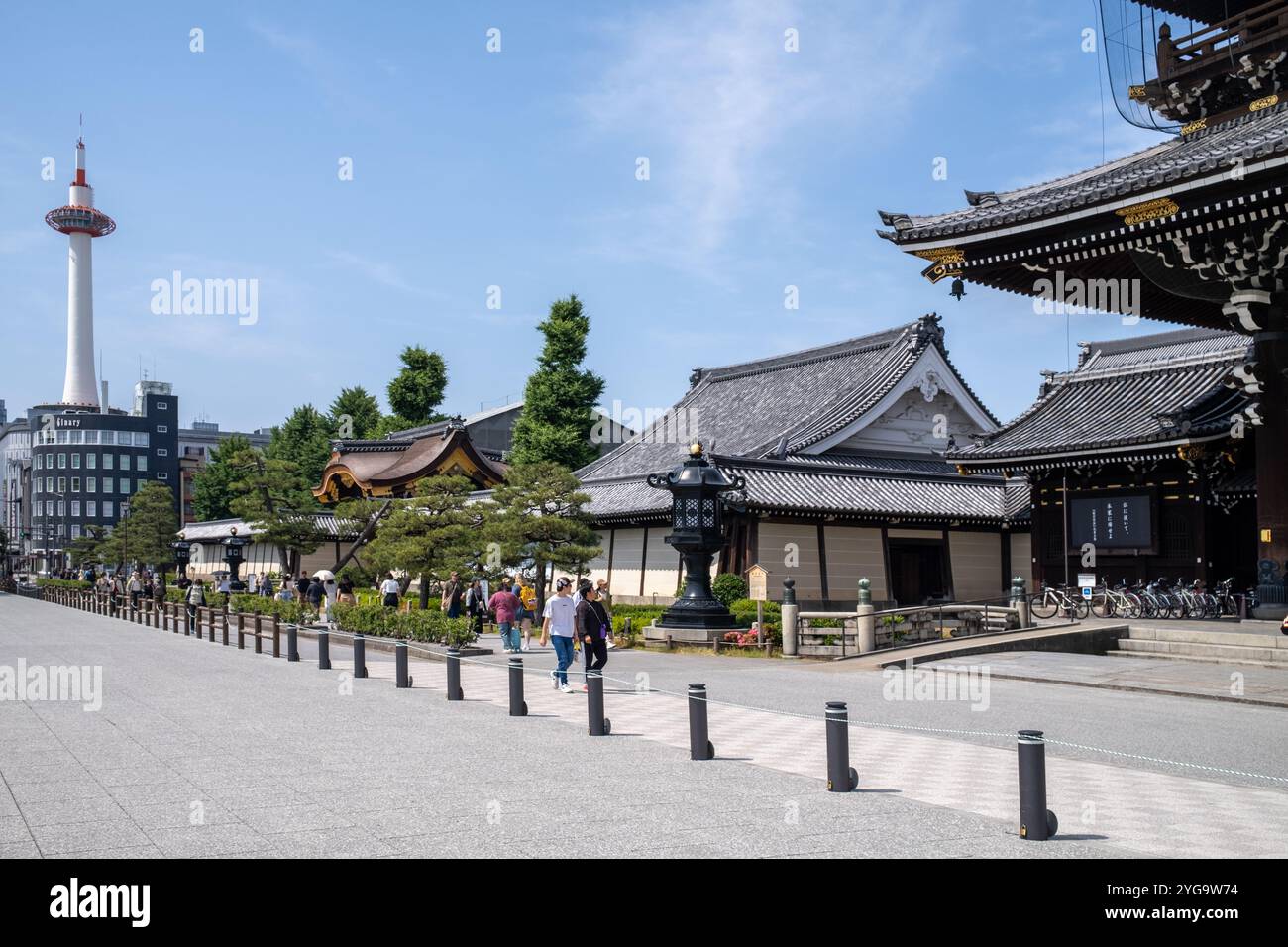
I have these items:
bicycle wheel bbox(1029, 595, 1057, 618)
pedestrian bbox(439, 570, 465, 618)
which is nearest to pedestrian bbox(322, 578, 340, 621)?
pedestrian bbox(439, 570, 465, 618)

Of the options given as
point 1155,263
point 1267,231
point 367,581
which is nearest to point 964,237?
point 1155,263

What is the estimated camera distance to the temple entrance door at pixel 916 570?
34938 millimetres

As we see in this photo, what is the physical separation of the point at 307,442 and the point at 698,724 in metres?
64.2

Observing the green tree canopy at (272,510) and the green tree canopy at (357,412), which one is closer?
the green tree canopy at (272,510)

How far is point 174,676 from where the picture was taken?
19.5 m

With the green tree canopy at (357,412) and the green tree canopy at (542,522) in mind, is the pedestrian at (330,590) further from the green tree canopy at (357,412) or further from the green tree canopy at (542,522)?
the green tree canopy at (357,412)

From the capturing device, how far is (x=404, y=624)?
24.7 metres

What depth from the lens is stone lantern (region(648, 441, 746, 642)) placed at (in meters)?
25.9

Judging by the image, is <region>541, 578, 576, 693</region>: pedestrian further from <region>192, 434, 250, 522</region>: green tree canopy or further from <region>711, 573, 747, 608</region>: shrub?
<region>192, 434, 250, 522</region>: green tree canopy

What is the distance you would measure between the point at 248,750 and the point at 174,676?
9103mm

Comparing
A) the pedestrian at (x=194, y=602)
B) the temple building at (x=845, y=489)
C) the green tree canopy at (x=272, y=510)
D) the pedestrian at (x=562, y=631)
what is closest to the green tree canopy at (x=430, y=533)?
the temple building at (x=845, y=489)

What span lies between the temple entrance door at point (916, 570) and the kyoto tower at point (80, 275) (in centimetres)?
10374

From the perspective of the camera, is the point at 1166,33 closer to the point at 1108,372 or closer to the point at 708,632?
the point at 1108,372

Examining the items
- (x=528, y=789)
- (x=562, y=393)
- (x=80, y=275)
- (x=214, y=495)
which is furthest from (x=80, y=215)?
(x=528, y=789)
